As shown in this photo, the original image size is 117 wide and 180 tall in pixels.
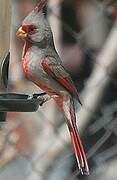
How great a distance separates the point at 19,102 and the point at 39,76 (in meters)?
0.11

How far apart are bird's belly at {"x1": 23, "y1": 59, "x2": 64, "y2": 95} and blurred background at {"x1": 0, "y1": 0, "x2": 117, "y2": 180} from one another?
0.98 m

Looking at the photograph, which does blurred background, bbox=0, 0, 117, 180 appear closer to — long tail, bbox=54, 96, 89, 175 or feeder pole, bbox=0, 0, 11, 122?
feeder pole, bbox=0, 0, 11, 122

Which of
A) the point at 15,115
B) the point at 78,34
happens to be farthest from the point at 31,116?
the point at 78,34

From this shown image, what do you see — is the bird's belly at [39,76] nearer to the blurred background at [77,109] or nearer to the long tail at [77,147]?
the long tail at [77,147]

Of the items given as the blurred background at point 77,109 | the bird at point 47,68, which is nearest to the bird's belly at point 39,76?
the bird at point 47,68

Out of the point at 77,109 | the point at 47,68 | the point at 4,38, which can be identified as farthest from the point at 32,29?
the point at 77,109

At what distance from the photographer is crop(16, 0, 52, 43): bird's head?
295 centimetres

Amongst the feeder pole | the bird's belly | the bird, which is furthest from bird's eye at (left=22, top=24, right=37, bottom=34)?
the feeder pole

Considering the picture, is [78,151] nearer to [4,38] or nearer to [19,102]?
[19,102]

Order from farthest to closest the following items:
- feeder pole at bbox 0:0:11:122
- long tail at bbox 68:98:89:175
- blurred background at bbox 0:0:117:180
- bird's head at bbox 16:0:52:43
Result: blurred background at bbox 0:0:117:180 < feeder pole at bbox 0:0:11:122 < long tail at bbox 68:98:89:175 < bird's head at bbox 16:0:52:43

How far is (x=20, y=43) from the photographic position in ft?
13.9

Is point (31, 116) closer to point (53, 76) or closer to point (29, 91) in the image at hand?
point (29, 91)

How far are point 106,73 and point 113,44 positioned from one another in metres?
0.17

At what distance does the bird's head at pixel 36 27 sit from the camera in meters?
2.95
